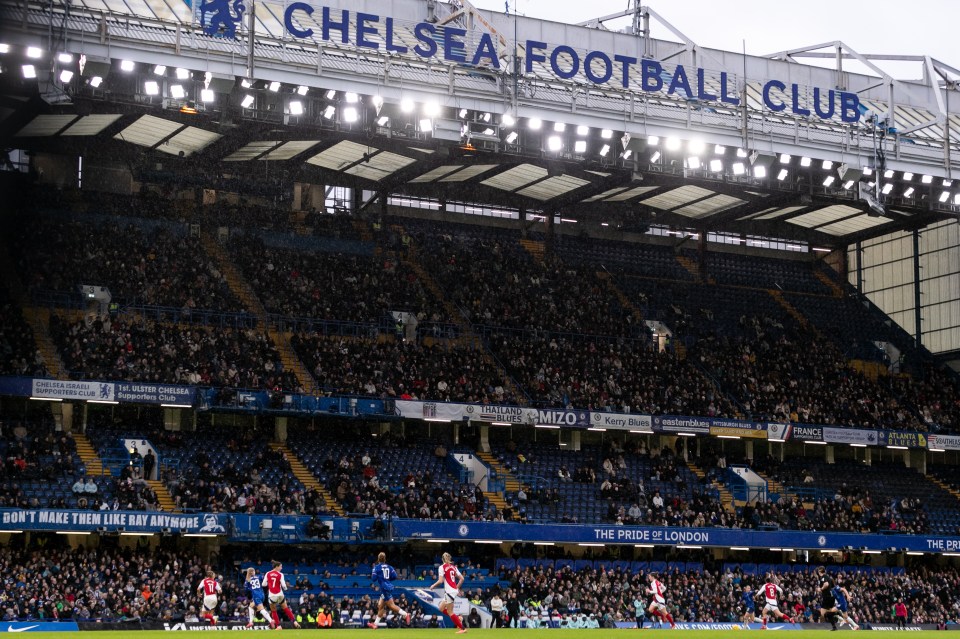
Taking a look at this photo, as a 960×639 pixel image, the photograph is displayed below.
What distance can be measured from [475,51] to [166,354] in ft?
55.6

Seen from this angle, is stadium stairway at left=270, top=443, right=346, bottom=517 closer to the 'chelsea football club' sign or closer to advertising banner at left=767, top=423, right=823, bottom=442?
the 'chelsea football club' sign

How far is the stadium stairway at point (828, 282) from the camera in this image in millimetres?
71125

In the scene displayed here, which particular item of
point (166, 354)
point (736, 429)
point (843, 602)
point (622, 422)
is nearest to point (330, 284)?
point (166, 354)

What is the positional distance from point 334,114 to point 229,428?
13604 mm

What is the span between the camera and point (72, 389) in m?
44.2

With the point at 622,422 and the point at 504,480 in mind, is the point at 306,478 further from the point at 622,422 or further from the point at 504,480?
the point at 622,422

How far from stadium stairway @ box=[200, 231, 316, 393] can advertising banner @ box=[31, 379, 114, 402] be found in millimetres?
7804

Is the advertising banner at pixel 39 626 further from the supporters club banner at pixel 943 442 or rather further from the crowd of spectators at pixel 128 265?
the supporters club banner at pixel 943 442

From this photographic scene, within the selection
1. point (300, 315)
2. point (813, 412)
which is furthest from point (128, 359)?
point (813, 412)

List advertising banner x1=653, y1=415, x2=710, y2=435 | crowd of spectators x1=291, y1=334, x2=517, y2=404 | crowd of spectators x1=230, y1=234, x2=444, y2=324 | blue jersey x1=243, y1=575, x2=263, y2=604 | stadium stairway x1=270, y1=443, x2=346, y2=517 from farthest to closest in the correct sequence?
advertising banner x1=653, y1=415, x2=710, y2=435 < crowd of spectators x1=230, y1=234, x2=444, y2=324 < crowd of spectators x1=291, y1=334, x2=517, y2=404 < stadium stairway x1=270, y1=443, x2=346, y2=517 < blue jersey x1=243, y1=575, x2=263, y2=604

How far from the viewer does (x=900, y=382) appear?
64062mm

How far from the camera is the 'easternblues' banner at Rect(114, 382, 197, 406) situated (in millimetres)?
45156

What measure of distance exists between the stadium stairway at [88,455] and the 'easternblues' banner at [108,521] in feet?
8.81

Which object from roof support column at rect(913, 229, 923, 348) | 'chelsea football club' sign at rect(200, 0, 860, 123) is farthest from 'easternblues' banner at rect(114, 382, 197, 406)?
roof support column at rect(913, 229, 923, 348)
